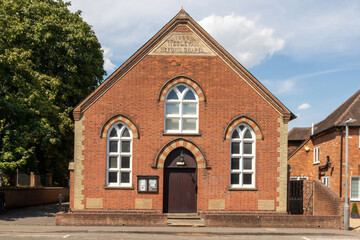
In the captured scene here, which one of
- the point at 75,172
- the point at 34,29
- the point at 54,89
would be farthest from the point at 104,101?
the point at 34,29

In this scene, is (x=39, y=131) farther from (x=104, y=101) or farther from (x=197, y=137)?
(x=197, y=137)

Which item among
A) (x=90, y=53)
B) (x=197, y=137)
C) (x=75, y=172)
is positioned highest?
(x=90, y=53)

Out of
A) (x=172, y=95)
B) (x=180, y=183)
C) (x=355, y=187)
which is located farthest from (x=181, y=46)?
(x=355, y=187)

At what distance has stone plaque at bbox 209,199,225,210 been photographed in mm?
20516

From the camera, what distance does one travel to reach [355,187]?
90.1 feet

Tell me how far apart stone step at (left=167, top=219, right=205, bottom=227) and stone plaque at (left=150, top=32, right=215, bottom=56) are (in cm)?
802

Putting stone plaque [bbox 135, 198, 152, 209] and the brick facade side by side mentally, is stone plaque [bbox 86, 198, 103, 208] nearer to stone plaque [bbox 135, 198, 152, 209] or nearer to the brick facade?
Result: stone plaque [bbox 135, 198, 152, 209]

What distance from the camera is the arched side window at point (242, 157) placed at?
21.0 metres

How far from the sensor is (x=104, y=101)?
20.9m

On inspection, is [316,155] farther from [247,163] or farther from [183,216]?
[183,216]

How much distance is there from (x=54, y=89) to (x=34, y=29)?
445cm

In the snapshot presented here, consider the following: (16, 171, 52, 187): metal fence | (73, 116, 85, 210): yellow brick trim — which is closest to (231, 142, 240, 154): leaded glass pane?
(73, 116, 85, 210): yellow brick trim

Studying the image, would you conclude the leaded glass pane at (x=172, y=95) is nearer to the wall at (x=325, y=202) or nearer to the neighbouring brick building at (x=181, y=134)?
the neighbouring brick building at (x=181, y=134)

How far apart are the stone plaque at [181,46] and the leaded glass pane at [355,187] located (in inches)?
531
